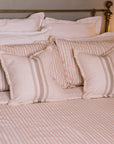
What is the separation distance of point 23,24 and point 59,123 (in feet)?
3.54

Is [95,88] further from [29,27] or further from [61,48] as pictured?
[29,27]

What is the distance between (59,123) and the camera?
142 cm

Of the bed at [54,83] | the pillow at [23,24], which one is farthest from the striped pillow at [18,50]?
the pillow at [23,24]

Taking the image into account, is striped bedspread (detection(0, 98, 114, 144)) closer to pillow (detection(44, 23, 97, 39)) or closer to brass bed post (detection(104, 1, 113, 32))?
pillow (detection(44, 23, 97, 39))

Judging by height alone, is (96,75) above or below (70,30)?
below

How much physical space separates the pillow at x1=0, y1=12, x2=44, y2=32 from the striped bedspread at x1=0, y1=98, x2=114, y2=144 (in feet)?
2.52

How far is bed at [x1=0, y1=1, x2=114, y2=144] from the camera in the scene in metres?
1.33

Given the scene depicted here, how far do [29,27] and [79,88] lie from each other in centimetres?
72

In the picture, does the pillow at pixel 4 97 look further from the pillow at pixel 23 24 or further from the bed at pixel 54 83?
the pillow at pixel 23 24

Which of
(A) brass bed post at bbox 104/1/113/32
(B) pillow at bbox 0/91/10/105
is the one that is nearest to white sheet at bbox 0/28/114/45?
(B) pillow at bbox 0/91/10/105

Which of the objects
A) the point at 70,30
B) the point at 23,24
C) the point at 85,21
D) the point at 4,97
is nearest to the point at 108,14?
the point at 85,21

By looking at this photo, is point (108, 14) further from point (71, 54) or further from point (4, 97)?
point (4, 97)

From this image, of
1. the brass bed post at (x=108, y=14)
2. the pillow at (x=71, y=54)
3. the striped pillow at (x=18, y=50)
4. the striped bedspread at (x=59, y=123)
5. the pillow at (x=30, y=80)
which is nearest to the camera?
the striped bedspread at (x=59, y=123)

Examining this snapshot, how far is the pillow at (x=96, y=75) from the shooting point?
1.86 m
